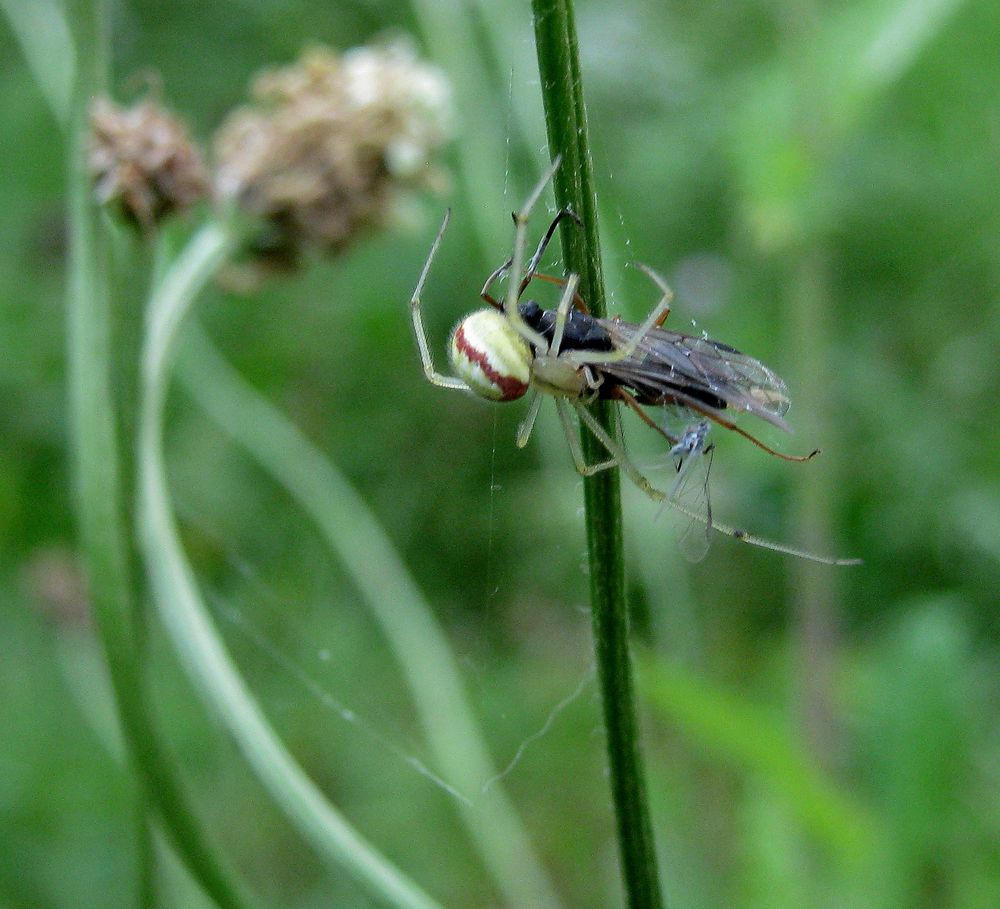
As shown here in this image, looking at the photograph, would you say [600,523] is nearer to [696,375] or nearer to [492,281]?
[696,375]

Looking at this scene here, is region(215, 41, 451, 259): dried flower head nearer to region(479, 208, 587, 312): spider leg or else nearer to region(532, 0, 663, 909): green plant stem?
region(479, 208, 587, 312): spider leg

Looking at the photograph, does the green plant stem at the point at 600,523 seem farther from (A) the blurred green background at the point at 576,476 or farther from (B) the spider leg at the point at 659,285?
(A) the blurred green background at the point at 576,476

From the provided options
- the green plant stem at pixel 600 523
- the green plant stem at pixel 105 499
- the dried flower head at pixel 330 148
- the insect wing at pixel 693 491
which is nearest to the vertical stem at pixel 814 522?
the dried flower head at pixel 330 148

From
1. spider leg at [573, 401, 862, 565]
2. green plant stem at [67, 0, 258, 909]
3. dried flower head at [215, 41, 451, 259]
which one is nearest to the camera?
spider leg at [573, 401, 862, 565]

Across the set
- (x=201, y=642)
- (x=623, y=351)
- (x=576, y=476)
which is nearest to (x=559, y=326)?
(x=623, y=351)

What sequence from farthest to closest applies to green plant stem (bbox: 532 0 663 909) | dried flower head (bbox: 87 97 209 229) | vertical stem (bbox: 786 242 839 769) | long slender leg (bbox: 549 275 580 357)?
1. vertical stem (bbox: 786 242 839 769)
2. dried flower head (bbox: 87 97 209 229)
3. long slender leg (bbox: 549 275 580 357)
4. green plant stem (bbox: 532 0 663 909)

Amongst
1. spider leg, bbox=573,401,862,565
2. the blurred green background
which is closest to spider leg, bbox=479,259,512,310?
spider leg, bbox=573,401,862,565

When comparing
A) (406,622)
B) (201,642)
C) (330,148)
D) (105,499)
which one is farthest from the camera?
(406,622)
